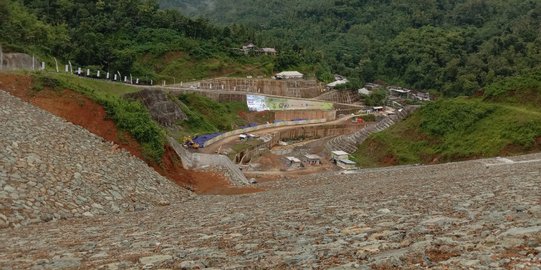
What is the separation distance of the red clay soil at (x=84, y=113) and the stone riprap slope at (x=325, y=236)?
397 inches

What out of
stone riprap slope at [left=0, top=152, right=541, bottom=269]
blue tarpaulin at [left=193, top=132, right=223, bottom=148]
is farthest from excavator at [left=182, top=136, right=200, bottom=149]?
stone riprap slope at [left=0, top=152, right=541, bottom=269]

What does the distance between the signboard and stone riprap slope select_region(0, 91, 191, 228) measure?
56.9 metres

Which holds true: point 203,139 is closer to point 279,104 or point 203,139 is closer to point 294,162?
point 294,162

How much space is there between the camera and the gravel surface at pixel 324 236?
21.1 ft

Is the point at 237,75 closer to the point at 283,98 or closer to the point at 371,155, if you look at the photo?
the point at 283,98

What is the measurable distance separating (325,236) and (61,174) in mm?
10674

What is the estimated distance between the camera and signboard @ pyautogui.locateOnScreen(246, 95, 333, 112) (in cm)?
7844

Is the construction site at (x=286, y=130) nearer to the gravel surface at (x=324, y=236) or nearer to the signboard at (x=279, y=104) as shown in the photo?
the signboard at (x=279, y=104)

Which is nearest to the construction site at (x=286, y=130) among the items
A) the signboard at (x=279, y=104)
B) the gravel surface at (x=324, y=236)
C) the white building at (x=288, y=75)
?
the signboard at (x=279, y=104)

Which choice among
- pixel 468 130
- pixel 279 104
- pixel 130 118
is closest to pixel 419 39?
pixel 279 104

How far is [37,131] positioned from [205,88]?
62493 millimetres

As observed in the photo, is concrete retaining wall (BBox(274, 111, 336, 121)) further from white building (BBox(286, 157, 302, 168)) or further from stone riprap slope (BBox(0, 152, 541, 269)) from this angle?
stone riprap slope (BBox(0, 152, 541, 269))

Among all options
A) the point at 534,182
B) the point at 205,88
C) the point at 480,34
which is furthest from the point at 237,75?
the point at 534,182

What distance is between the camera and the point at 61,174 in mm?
15914
